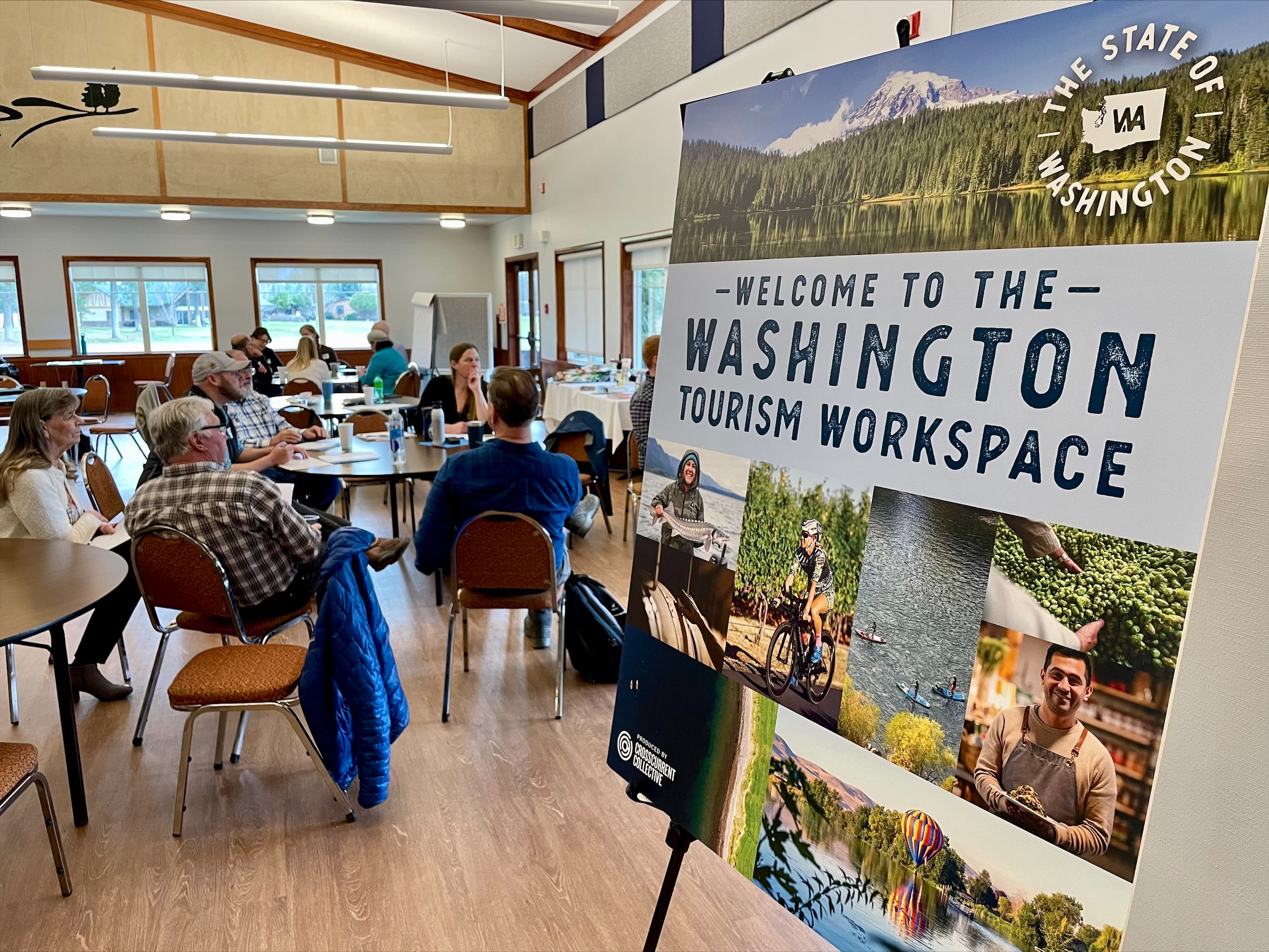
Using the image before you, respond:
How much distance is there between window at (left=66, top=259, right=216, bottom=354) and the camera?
1187cm

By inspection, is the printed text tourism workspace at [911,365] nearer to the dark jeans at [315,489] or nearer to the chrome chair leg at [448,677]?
the chrome chair leg at [448,677]

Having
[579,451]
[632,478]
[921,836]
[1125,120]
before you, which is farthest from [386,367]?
[1125,120]

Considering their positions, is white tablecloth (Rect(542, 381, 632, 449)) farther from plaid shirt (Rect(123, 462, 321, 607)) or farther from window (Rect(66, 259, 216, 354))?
window (Rect(66, 259, 216, 354))

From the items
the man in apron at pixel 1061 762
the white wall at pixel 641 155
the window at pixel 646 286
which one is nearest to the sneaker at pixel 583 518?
the white wall at pixel 641 155

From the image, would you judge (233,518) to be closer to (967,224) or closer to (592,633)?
(592,633)

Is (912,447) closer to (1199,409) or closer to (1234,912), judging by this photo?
(1199,409)

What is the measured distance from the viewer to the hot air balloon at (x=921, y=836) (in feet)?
3.35

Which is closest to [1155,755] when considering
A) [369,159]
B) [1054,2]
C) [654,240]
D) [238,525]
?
[238,525]

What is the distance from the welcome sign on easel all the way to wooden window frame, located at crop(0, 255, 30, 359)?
515 inches

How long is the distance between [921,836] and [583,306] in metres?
9.16

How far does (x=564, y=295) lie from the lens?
10523 mm

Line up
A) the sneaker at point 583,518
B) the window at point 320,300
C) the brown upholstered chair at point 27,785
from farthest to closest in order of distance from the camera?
the window at point 320,300
the sneaker at point 583,518
the brown upholstered chair at point 27,785

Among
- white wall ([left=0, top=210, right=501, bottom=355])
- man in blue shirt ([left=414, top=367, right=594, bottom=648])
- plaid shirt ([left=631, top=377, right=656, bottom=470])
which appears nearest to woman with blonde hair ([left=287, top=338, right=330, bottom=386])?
plaid shirt ([left=631, top=377, right=656, bottom=470])

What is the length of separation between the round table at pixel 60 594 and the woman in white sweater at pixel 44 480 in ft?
0.55
